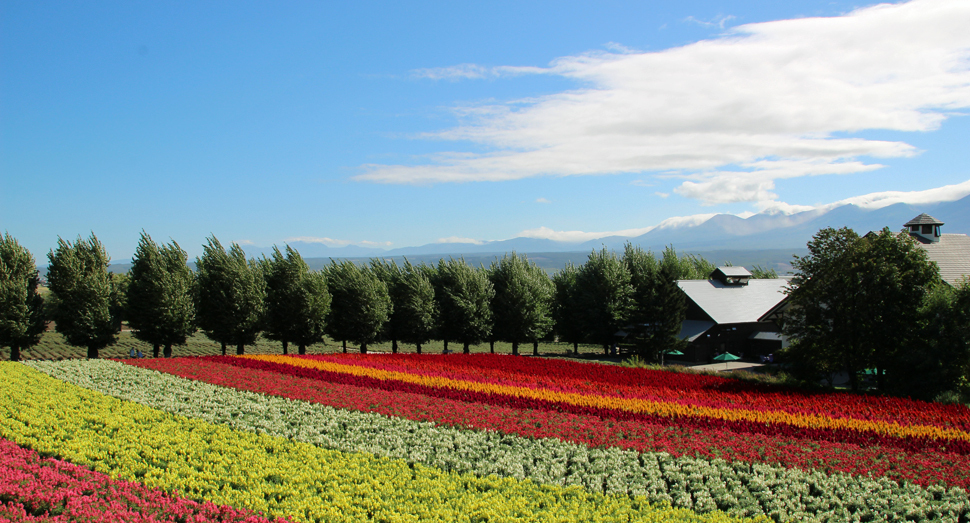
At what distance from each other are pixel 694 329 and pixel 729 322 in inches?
114

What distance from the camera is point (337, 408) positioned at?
54.8 ft

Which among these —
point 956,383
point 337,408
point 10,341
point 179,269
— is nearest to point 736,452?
point 337,408

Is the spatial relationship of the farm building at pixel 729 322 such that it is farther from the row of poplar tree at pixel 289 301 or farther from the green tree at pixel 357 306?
the green tree at pixel 357 306

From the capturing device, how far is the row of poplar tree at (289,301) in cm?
3678

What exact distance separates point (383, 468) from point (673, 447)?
680 cm

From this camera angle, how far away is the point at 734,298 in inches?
1943

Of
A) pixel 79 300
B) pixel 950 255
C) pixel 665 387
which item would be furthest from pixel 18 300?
pixel 950 255

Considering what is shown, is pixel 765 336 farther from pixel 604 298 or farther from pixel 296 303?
pixel 296 303

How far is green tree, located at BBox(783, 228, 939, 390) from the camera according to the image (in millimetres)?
23938

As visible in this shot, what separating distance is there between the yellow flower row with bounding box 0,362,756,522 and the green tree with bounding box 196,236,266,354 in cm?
2450

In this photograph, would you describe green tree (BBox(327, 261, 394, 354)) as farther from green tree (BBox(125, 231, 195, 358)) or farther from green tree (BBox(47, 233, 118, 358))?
green tree (BBox(47, 233, 118, 358))

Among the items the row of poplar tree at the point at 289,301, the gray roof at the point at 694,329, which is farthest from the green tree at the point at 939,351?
the gray roof at the point at 694,329

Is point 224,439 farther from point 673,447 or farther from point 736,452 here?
point 736,452

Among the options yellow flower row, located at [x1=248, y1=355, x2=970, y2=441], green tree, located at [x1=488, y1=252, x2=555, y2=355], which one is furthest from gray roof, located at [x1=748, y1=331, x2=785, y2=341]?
yellow flower row, located at [x1=248, y1=355, x2=970, y2=441]
